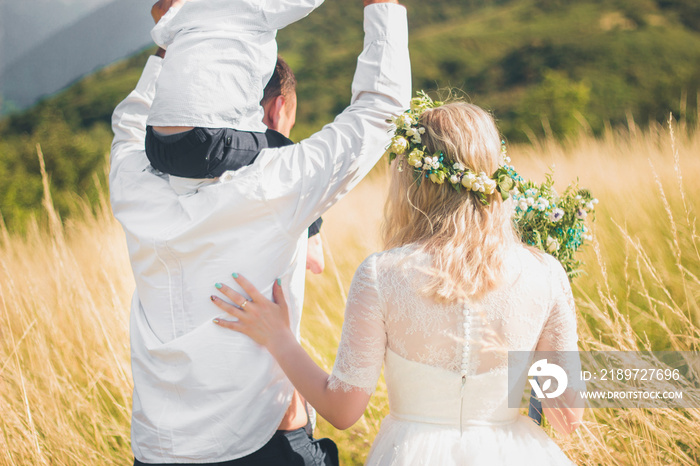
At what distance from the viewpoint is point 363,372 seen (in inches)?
65.2

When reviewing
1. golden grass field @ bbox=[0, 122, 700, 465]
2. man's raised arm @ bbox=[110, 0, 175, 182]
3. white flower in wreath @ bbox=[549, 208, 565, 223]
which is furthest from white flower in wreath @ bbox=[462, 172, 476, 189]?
man's raised arm @ bbox=[110, 0, 175, 182]

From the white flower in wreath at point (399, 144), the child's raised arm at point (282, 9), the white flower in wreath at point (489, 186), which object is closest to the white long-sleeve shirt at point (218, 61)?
the child's raised arm at point (282, 9)

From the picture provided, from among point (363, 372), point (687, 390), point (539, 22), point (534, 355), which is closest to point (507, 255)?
point (534, 355)

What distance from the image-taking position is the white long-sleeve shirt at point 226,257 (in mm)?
1616

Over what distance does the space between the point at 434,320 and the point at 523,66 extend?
113 ft

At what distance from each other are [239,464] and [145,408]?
315 mm

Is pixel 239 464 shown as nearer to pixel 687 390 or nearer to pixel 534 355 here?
pixel 534 355

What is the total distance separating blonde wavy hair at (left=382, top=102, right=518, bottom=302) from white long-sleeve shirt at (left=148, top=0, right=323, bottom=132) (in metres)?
0.49

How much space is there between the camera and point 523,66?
33.2 metres

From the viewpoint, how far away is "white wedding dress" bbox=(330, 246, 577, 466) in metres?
1.63

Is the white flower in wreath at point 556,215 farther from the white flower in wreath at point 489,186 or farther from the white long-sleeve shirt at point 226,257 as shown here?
the white long-sleeve shirt at point 226,257

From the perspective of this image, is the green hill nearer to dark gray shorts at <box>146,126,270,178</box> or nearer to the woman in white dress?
the woman in white dress

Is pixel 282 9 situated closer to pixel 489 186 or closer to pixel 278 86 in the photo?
pixel 278 86

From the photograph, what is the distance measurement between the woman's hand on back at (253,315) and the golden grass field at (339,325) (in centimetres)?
55
